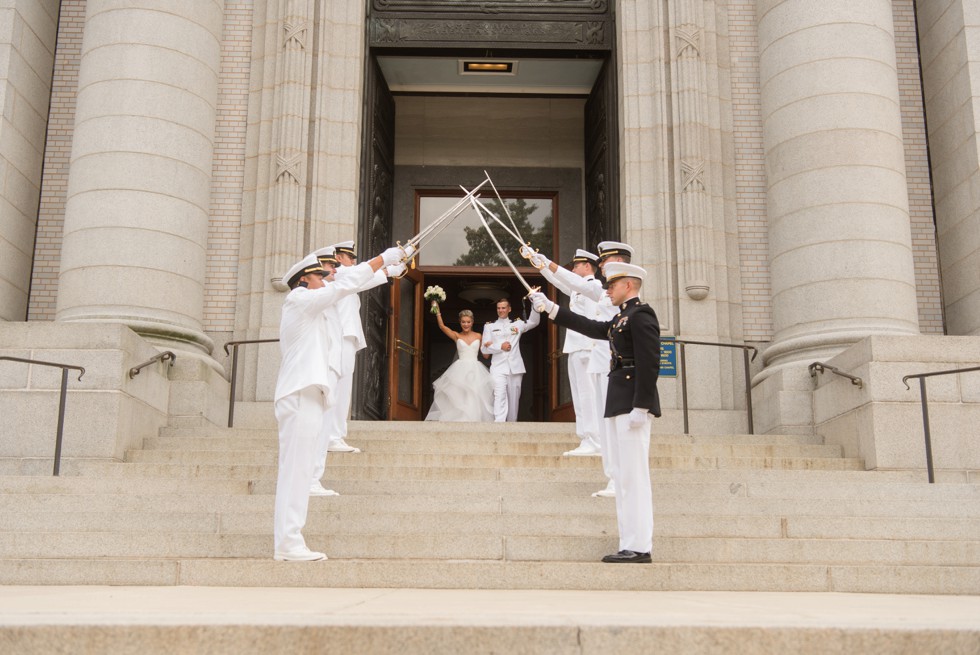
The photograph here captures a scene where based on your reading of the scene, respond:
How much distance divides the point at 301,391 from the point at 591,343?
142 inches

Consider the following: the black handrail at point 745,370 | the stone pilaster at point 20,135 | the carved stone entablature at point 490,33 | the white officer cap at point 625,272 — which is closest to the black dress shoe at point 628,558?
the white officer cap at point 625,272

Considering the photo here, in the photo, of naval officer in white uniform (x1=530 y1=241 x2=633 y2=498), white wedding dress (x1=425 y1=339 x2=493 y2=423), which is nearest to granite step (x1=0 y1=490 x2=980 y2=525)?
naval officer in white uniform (x1=530 y1=241 x2=633 y2=498)

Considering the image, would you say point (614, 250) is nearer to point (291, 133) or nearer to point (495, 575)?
point (495, 575)

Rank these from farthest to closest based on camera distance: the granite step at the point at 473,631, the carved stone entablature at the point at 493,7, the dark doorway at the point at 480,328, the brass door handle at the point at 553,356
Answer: the dark doorway at the point at 480,328 → the brass door handle at the point at 553,356 → the carved stone entablature at the point at 493,7 → the granite step at the point at 473,631

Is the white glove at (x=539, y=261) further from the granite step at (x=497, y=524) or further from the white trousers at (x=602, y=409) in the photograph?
the granite step at (x=497, y=524)

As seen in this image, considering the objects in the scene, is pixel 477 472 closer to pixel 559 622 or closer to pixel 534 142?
pixel 559 622

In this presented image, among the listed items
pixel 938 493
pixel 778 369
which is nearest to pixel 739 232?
pixel 778 369

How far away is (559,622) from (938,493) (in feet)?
18.9

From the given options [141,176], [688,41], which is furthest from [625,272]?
[688,41]

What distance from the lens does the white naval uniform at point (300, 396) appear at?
717cm

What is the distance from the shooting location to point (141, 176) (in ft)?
43.5

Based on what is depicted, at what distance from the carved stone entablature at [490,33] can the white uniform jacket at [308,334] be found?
909 cm

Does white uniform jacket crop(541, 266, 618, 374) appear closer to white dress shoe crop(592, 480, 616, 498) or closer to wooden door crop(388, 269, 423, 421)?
white dress shoe crop(592, 480, 616, 498)

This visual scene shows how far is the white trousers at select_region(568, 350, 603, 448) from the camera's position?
10.4m
